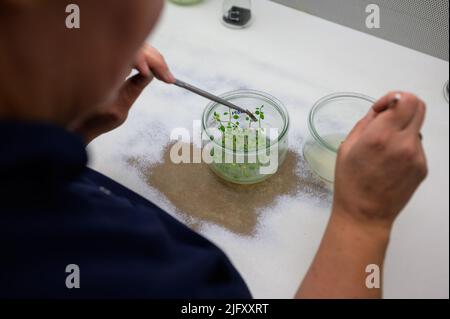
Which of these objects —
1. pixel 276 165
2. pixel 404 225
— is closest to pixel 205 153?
pixel 276 165

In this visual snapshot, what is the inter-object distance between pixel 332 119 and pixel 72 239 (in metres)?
0.59

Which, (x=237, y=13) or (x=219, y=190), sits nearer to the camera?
(x=219, y=190)

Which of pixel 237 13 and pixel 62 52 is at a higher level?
pixel 62 52

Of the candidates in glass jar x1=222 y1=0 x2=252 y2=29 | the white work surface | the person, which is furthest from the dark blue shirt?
glass jar x1=222 y1=0 x2=252 y2=29

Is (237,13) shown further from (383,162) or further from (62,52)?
(62,52)

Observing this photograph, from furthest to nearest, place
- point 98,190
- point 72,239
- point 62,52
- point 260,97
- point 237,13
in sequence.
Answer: point 237,13, point 260,97, point 98,190, point 72,239, point 62,52

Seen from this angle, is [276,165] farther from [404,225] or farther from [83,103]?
[83,103]

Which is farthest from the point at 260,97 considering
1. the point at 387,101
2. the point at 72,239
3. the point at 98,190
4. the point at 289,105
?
the point at 72,239

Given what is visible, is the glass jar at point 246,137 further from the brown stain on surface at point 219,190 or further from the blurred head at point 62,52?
the blurred head at point 62,52

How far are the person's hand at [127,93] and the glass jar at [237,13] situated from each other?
0.31 metres

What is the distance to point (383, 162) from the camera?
63 centimetres

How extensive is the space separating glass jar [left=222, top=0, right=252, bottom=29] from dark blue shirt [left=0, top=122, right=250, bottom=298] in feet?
2.10

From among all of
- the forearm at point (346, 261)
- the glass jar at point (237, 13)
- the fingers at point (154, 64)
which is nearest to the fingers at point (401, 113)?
the forearm at point (346, 261)
